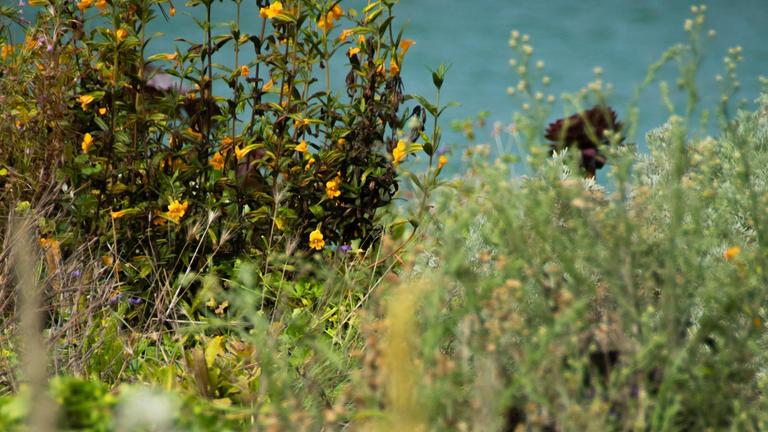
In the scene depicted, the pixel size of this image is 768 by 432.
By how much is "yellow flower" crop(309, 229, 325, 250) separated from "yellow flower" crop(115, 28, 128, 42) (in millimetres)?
1158

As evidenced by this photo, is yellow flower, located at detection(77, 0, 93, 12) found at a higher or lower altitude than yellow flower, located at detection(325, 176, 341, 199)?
higher

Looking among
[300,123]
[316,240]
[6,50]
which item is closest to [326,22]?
[300,123]

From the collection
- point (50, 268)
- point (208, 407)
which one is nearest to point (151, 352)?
point (50, 268)

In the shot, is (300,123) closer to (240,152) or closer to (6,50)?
(240,152)

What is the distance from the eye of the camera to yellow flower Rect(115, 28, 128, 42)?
369 cm

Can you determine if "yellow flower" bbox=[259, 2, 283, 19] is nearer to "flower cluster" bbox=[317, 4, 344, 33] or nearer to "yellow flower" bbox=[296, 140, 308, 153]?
"flower cluster" bbox=[317, 4, 344, 33]

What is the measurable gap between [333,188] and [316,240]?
241mm

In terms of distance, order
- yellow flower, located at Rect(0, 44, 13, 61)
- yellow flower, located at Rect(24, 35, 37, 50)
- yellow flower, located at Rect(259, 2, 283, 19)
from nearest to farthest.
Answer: yellow flower, located at Rect(259, 2, 283, 19) → yellow flower, located at Rect(24, 35, 37, 50) → yellow flower, located at Rect(0, 44, 13, 61)

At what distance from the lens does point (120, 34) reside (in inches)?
146

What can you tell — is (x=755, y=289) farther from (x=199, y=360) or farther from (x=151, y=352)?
(x=151, y=352)

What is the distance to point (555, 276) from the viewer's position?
2117mm

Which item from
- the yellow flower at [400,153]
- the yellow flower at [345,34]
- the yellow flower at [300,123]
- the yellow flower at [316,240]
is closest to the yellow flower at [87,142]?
the yellow flower at [300,123]

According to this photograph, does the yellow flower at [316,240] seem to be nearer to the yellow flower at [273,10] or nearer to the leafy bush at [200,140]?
the leafy bush at [200,140]

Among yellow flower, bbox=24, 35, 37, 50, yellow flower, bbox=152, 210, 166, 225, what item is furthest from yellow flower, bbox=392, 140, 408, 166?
yellow flower, bbox=24, 35, 37, 50
